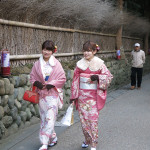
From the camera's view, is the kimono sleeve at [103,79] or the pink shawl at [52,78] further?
the pink shawl at [52,78]

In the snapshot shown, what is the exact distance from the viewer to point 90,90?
459 cm

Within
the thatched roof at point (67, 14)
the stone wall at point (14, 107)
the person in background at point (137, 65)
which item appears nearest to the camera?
the stone wall at point (14, 107)

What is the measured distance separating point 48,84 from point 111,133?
Result: 1630 mm

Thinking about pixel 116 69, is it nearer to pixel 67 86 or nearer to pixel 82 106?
pixel 67 86

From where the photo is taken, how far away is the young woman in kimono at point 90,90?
4.57 m

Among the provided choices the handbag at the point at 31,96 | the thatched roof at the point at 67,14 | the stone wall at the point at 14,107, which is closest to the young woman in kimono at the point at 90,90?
the handbag at the point at 31,96

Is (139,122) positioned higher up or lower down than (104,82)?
lower down

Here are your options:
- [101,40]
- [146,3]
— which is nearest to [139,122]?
[101,40]

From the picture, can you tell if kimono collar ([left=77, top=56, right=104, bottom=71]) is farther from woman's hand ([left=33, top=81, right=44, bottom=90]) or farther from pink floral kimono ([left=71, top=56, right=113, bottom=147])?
→ woman's hand ([left=33, top=81, right=44, bottom=90])

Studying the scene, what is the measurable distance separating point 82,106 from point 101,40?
709cm

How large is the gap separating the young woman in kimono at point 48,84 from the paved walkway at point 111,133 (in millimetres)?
417

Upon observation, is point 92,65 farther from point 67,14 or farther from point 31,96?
point 67,14

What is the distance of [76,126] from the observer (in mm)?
5953

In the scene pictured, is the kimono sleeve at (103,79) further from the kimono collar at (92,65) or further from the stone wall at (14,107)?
the stone wall at (14,107)
